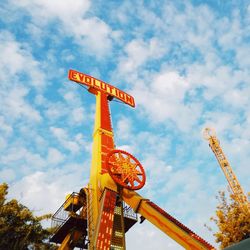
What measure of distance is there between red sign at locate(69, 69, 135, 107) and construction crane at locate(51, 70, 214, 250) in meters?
5.45

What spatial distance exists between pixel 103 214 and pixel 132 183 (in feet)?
10.2

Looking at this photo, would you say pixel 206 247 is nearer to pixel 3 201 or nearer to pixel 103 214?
pixel 103 214

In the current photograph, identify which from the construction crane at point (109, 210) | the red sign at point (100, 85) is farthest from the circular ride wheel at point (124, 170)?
the red sign at point (100, 85)

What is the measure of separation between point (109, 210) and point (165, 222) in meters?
3.05

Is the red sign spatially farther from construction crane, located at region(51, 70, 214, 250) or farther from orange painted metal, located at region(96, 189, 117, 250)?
orange painted metal, located at region(96, 189, 117, 250)

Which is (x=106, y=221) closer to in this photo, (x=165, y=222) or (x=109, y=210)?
(x=109, y=210)

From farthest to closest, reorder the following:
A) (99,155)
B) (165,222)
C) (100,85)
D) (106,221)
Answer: (100,85), (99,155), (165,222), (106,221)

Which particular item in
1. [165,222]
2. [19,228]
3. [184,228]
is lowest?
[184,228]

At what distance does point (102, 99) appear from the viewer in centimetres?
2677

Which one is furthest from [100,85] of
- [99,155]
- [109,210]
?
[109,210]

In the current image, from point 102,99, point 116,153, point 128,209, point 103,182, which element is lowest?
point 128,209

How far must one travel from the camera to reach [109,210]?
17641 mm

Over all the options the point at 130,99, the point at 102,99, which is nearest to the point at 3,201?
the point at 102,99

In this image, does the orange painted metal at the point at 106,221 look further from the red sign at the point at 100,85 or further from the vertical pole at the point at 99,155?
the red sign at the point at 100,85
